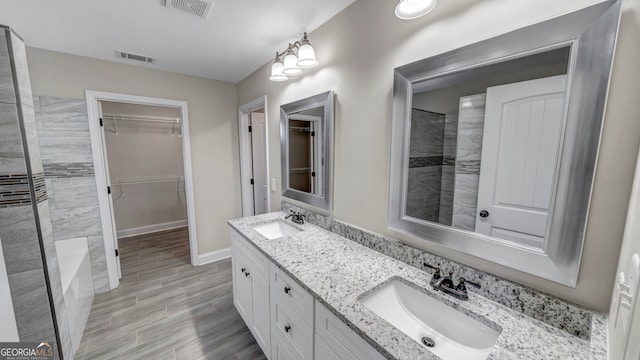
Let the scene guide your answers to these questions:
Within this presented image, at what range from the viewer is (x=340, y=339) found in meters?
0.94

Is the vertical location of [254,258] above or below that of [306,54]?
below

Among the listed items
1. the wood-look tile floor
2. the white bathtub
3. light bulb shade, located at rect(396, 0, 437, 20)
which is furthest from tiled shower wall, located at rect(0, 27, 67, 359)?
light bulb shade, located at rect(396, 0, 437, 20)

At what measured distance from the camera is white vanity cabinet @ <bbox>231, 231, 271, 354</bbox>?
154cm

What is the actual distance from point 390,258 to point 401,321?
0.34 metres

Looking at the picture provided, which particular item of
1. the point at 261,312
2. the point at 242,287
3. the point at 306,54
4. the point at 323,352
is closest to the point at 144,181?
the point at 242,287

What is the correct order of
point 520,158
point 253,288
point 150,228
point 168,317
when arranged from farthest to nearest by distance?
point 150,228
point 168,317
point 253,288
point 520,158

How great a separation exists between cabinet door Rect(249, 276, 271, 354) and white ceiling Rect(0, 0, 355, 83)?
182 cm

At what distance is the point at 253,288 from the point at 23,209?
1.30 m

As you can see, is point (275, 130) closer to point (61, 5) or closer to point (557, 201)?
point (61, 5)

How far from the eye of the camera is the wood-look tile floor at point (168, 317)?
177 centimetres

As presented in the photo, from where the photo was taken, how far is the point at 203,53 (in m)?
2.19

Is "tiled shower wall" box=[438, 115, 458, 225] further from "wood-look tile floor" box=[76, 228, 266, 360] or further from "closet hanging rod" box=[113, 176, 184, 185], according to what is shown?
"closet hanging rod" box=[113, 176, 184, 185]

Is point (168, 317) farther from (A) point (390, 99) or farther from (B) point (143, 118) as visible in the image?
(B) point (143, 118)

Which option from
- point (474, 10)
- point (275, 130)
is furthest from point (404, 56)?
point (275, 130)
